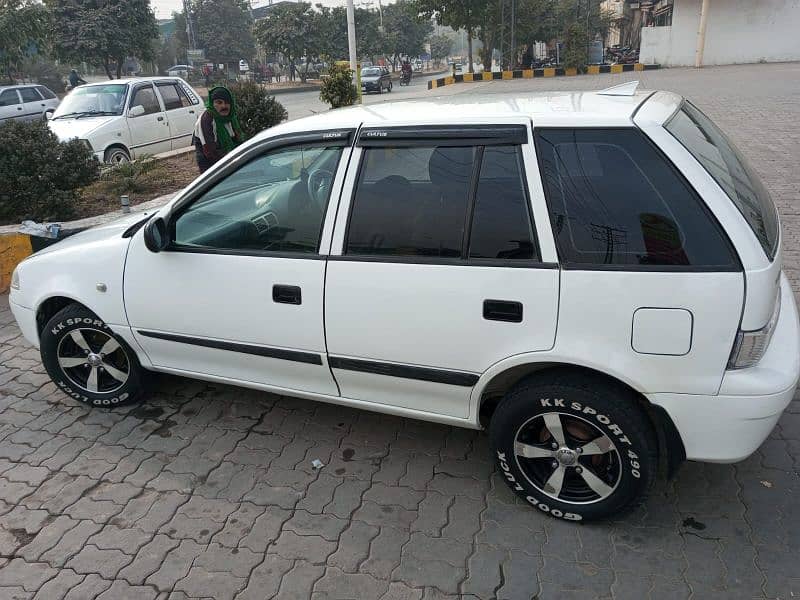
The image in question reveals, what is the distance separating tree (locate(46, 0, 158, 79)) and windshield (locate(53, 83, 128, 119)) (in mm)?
21950

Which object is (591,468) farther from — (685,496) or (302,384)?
(302,384)

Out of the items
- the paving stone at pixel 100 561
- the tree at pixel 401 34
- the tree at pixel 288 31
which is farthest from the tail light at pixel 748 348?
the tree at pixel 401 34

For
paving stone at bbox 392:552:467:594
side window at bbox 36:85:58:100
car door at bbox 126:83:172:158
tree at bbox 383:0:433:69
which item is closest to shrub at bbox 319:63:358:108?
car door at bbox 126:83:172:158

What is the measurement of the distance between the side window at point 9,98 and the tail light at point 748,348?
64.6 ft

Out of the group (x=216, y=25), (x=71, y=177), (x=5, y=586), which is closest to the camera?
(x=5, y=586)

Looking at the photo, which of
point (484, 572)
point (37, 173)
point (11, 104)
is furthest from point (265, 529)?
point (11, 104)

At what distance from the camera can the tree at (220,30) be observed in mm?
55312

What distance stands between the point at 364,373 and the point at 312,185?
0.98 meters

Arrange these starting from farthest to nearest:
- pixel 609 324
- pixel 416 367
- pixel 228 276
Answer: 1. pixel 228 276
2. pixel 416 367
3. pixel 609 324

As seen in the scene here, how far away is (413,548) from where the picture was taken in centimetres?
270

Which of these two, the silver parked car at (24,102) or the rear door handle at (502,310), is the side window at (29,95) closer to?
the silver parked car at (24,102)

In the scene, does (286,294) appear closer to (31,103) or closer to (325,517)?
(325,517)

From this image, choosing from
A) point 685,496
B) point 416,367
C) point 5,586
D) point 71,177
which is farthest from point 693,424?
point 71,177

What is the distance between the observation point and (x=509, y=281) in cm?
255
